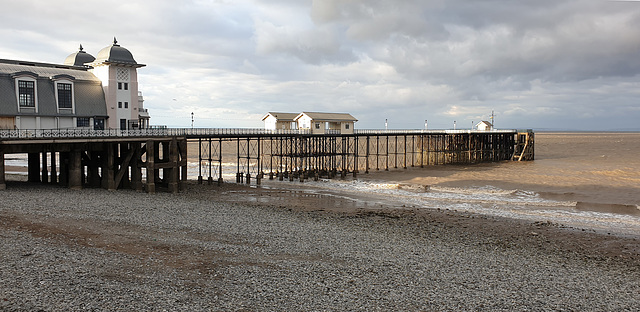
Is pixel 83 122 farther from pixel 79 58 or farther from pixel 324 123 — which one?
pixel 324 123

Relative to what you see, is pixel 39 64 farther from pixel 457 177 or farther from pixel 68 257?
pixel 457 177

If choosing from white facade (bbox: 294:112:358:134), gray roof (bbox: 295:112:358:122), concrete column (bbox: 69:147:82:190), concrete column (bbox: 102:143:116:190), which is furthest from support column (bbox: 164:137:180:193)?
gray roof (bbox: 295:112:358:122)

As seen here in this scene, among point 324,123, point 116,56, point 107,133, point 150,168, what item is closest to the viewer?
point 150,168

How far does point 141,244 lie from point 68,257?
94.0 inches

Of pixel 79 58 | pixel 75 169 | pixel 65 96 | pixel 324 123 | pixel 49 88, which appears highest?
pixel 79 58

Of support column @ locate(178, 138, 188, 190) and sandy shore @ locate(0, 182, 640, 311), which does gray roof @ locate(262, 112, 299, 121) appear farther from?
sandy shore @ locate(0, 182, 640, 311)

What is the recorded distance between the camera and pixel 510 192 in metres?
32.2

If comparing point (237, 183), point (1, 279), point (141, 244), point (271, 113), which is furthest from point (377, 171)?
point (1, 279)

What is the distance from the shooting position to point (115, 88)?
29656mm

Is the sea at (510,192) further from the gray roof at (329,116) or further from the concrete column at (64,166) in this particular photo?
the concrete column at (64,166)

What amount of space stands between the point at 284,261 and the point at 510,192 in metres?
24.0

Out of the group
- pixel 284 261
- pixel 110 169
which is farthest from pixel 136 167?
pixel 284 261

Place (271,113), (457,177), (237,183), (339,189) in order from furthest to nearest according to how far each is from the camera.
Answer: (271,113)
(457,177)
(237,183)
(339,189)

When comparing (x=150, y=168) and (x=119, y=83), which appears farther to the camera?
(x=119, y=83)
